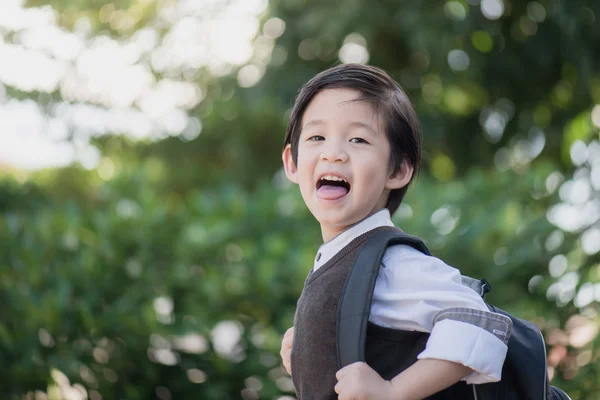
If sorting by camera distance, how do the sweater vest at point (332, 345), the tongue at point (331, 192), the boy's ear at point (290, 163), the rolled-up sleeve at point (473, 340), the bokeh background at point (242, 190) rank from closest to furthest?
the rolled-up sleeve at point (473, 340)
the sweater vest at point (332, 345)
the tongue at point (331, 192)
the boy's ear at point (290, 163)
the bokeh background at point (242, 190)

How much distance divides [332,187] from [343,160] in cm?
7

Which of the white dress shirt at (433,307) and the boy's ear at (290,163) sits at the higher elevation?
the boy's ear at (290,163)

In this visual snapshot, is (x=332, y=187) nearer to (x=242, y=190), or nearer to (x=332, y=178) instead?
(x=332, y=178)

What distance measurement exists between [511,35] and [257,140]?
2.52 m

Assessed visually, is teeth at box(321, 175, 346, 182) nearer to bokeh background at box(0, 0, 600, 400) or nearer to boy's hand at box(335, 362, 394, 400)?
boy's hand at box(335, 362, 394, 400)

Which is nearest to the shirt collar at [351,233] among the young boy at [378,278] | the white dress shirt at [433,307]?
the young boy at [378,278]

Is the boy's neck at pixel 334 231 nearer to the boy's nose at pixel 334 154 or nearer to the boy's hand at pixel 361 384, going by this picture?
the boy's nose at pixel 334 154

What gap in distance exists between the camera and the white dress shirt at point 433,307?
146 cm

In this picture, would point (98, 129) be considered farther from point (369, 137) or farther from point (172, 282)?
point (369, 137)

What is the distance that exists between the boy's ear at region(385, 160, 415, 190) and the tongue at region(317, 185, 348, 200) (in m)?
0.12

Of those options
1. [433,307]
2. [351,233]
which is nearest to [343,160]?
[351,233]

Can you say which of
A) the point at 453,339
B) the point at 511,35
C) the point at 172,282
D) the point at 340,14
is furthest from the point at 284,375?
the point at 511,35

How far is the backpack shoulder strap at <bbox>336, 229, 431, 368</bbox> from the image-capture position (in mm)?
1528

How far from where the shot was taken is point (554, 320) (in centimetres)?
352
